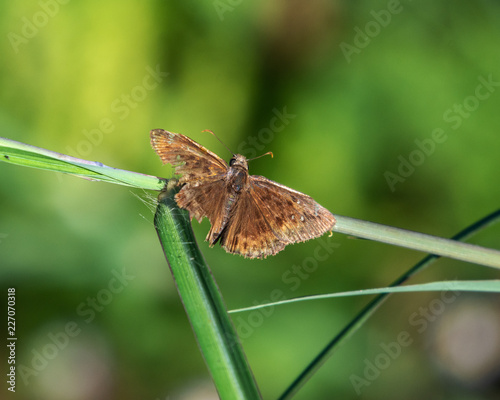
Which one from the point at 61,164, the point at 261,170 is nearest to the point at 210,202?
the point at 61,164

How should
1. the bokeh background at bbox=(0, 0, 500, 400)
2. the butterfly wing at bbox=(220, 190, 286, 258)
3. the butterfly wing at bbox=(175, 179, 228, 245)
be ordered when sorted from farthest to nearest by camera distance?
the bokeh background at bbox=(0, 0, 500, 400), the butterfly wing at bbox=(220, 190, 286, 258), the butterfly wing at bbox=(175, 179, 228, 245)

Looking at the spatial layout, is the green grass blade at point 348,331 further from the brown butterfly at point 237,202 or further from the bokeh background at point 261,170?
the bokeh background at point 261,170

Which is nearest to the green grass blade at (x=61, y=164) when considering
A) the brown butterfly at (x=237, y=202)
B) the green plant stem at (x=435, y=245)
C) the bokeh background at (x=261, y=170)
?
the brown butterfly at (x=237, y=202)

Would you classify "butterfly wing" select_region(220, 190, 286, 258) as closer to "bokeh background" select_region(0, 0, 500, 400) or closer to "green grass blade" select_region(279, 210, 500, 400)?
"green grass blade" select_region(279, 210, 500, 400)

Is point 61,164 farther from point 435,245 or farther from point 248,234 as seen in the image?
point 435,245

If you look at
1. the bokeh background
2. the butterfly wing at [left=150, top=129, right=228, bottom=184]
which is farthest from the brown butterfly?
the bokeh background
